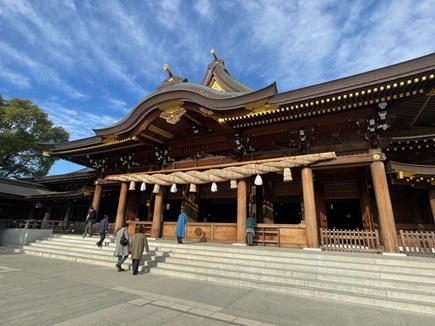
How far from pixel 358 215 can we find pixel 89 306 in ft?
41.1

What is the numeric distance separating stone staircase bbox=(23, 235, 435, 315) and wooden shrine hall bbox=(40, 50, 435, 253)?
155 centimetres

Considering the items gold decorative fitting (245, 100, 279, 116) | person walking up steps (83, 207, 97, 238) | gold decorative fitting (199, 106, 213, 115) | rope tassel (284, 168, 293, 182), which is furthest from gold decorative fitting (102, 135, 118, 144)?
rope tassel (284, 168, 293, 182)

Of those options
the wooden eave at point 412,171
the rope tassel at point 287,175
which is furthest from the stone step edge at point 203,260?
the wooden eave at point 412,171

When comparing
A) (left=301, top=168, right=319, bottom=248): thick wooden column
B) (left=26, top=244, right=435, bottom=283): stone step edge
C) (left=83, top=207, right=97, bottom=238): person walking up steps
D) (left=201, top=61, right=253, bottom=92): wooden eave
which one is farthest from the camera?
(left=201, top=61, right=253, bottom=92): wooden eave

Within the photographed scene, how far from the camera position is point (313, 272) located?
556 centimetres

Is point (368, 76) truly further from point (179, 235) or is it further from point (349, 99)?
point (179, 235)

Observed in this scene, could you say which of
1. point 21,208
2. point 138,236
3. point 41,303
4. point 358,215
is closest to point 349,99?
point 358,215

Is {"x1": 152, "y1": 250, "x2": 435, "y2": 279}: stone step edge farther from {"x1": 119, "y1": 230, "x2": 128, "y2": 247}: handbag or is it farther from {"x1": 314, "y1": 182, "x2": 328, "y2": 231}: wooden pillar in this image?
{"x1": 314, "y1": 182, "x2": 328, "y2": 231}: wooden pillar

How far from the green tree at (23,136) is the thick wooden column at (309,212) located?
83.8 feet

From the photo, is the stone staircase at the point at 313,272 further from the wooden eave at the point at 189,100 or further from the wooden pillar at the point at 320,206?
the wooden eave at the point at 189,100

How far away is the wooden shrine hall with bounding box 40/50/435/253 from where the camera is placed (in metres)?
7.22

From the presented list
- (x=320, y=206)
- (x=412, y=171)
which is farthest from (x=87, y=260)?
(x=412, y=171)

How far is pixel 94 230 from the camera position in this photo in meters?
12.7

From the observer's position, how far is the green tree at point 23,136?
20.5m
